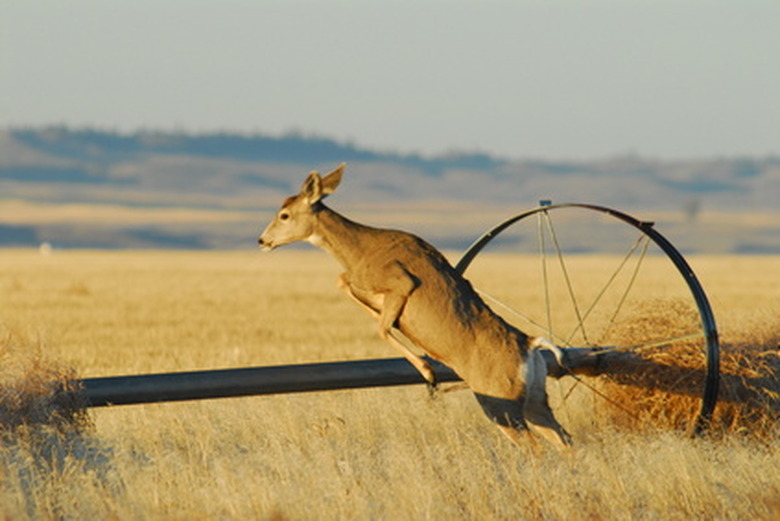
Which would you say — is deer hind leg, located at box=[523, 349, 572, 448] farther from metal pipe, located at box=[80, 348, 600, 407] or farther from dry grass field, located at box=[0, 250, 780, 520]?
metal pipe, located at box=[80, 348, 600, 407]

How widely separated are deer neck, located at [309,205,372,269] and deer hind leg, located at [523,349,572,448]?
58.9 inches

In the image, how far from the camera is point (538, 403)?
10344 mm

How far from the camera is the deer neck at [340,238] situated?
10438mm

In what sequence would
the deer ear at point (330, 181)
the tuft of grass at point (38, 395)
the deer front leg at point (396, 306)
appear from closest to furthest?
1. the deer front leg at point (396, 306)
2. the deer ear at point (330, 181)
3. the tuft of grass at point (38, 395)

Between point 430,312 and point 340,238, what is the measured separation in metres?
0.88

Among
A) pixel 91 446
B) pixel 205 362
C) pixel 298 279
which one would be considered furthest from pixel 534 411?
pixel 298 279

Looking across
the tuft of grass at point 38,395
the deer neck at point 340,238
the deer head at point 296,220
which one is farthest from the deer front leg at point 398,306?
the tuft of grass at point 38,395

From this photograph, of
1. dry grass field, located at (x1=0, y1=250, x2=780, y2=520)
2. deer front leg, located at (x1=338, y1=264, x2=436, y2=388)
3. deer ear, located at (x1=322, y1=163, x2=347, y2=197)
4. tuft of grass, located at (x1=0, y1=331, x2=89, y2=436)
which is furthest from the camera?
tuft of grass, located at (x1=0, y1=331, x2=89, y2=436)

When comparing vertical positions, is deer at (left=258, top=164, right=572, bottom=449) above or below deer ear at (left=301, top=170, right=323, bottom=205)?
below

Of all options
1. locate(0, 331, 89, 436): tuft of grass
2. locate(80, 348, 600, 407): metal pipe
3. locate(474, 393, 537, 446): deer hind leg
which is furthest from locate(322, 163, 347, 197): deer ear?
locate(0, 331, 89, 436): tuft of grass

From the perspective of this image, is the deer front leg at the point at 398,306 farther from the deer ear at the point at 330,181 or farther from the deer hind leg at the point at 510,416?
the deer ear at the point at 330,181

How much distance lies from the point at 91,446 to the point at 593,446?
3897 mm

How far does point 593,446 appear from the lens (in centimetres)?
1103

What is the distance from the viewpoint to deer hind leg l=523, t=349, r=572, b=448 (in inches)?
405
